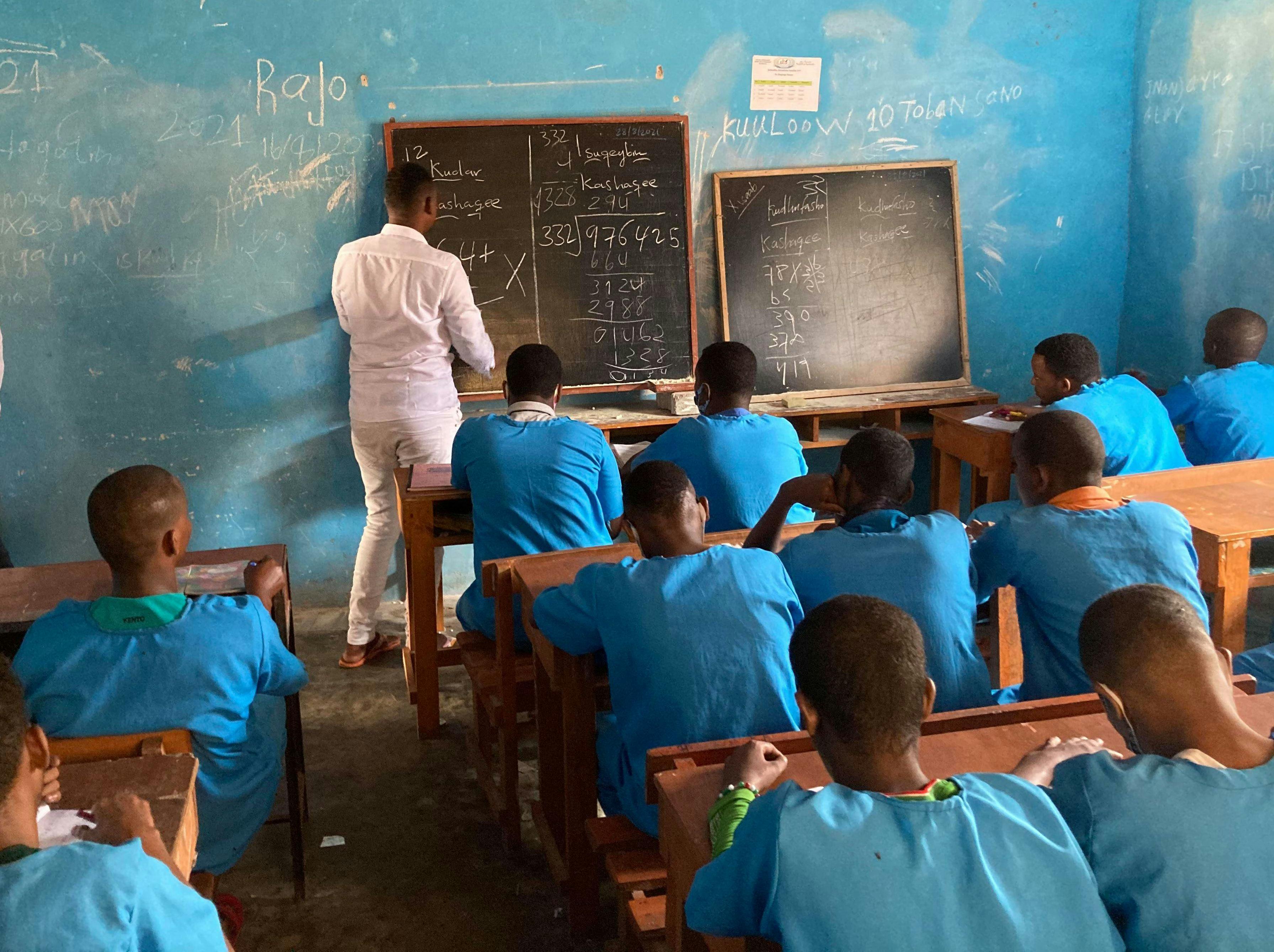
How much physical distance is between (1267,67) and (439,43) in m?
3.31

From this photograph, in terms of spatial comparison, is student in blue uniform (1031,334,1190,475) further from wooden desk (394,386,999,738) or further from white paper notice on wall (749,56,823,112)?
white paper notice on wall (749,56,823,112)

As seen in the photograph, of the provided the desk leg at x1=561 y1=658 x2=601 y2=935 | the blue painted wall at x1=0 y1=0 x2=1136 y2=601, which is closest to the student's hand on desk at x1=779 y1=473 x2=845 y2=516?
the desk leg at x1=561 y1=658 x2=601 y2=935

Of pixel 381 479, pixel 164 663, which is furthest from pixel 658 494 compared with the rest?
pixel 381 479

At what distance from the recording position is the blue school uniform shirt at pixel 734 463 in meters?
3.23

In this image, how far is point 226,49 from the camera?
431cm

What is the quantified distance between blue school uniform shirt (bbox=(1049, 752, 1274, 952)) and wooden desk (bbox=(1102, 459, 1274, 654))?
1.72 meters

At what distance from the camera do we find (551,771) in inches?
110

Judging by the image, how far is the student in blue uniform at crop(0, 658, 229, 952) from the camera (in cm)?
120

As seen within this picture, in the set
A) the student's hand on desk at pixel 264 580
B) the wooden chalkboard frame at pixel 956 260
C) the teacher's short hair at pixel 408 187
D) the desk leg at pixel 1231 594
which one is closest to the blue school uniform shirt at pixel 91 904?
the student's hand on desk at pixel 264 580

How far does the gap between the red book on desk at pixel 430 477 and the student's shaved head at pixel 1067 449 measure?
1.75 m

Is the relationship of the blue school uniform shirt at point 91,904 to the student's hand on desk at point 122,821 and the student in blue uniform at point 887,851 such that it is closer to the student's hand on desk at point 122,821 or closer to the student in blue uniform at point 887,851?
the student's hand on desk at point 122,821

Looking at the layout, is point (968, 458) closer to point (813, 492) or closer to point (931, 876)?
point (813, 492)

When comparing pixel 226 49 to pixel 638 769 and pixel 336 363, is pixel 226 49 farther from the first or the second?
pixel 638 769

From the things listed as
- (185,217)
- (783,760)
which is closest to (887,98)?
(185,217)
